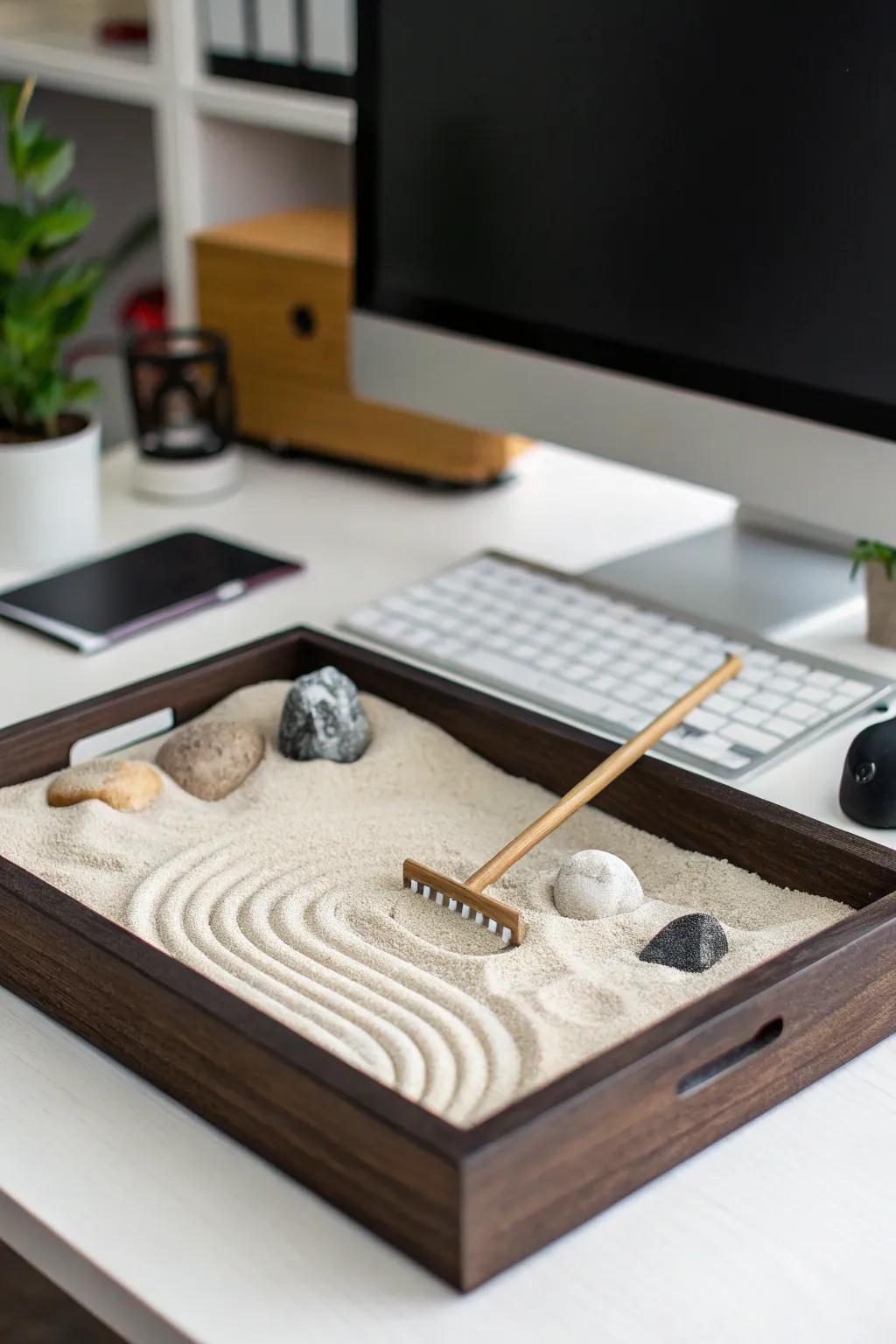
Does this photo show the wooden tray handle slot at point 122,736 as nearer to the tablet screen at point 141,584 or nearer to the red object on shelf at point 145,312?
the tablet screen at point 141,584

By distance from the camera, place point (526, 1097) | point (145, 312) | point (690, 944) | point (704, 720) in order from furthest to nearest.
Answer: point (145, 312)
point (704, 720)
point (690, 944)
point (526, 1097)

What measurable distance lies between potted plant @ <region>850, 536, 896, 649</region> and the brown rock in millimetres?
400

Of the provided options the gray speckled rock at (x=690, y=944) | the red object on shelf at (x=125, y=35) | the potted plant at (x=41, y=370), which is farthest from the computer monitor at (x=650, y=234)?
the red object on shelf at (x=125, y=35)

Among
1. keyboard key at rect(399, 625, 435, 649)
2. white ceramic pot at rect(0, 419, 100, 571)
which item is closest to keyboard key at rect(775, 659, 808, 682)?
keyboard key at rect(399, 625, 435, 649)

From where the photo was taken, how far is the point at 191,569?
3.80 feet

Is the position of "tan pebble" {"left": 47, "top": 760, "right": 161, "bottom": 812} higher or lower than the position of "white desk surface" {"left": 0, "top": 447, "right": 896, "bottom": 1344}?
higher

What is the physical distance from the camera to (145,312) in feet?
6.05

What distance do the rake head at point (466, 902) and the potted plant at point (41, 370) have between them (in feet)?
1.79

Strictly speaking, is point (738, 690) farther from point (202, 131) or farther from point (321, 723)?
point (202, 131)

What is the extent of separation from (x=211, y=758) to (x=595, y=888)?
245 mm

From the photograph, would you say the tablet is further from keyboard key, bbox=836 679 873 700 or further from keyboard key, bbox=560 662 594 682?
keyboard key, bbox=836 679 873 700

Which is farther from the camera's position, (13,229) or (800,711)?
(13,229)

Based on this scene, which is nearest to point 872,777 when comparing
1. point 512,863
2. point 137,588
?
point 512,863

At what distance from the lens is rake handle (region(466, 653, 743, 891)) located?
2.48 feet
